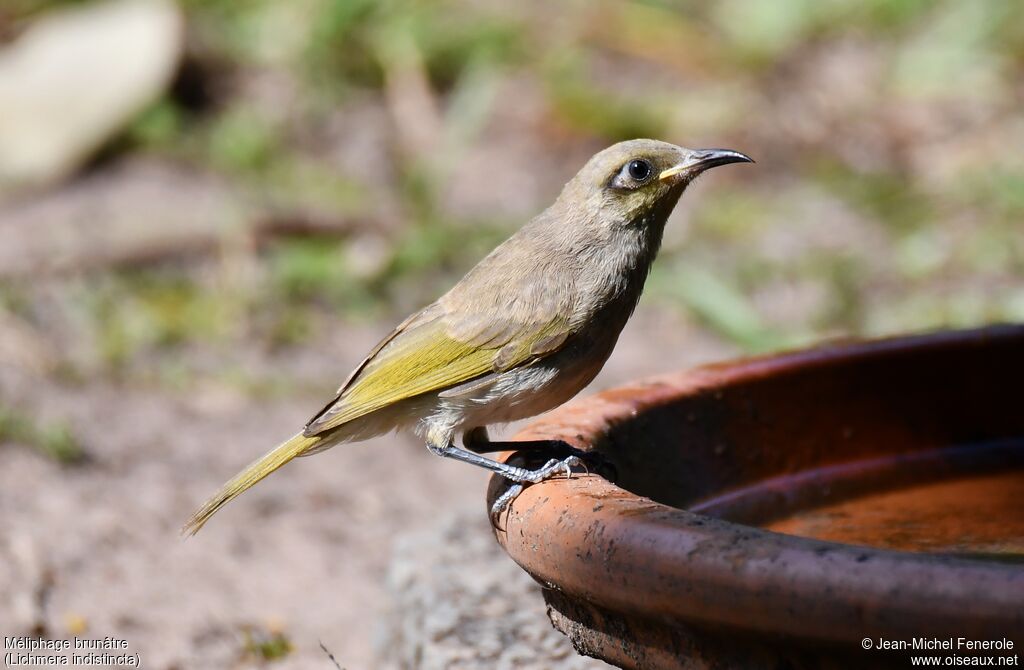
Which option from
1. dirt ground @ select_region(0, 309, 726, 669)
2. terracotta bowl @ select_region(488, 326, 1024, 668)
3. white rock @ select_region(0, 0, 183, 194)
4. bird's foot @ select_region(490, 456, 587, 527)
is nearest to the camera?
terracotta bowl @ select_region(488, 326, 1024, 668)

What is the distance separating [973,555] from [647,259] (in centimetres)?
134

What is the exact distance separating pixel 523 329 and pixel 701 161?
0.77 m

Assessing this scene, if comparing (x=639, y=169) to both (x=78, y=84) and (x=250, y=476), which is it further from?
(x=78, y=84)

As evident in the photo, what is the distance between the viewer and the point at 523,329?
3746mm

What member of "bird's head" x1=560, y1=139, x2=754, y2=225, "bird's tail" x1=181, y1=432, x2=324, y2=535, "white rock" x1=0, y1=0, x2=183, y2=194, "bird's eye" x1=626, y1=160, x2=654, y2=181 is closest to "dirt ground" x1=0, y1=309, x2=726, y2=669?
"bird's tail" x1=181, y1=432, x2=324, y2=535

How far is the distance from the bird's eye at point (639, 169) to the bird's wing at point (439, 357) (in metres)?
0.54

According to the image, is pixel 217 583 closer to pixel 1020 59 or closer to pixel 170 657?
pixel 170 657

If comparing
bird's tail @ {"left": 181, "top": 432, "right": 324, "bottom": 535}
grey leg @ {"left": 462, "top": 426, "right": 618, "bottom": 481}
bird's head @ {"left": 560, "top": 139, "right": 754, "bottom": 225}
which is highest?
bird's head @ {"left": 560, "top": 139, "right": 754, "bottom": 225}

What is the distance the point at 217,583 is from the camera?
5.10 meters

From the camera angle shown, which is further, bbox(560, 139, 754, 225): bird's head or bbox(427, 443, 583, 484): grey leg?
bbox(560, 139, 754, 225): bird's head

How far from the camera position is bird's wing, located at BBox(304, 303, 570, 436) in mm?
3730

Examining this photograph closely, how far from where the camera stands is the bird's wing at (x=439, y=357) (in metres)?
3.73

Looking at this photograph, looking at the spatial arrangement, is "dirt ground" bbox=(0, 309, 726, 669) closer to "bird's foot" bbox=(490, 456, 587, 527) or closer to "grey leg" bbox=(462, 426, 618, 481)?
"grey leg" bbox=(462, 426, 618, 481)

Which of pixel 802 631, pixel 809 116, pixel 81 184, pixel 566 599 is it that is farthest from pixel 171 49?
pixel 802 631
